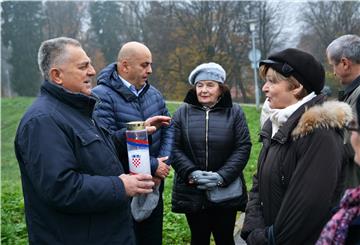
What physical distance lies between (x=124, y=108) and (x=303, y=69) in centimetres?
153

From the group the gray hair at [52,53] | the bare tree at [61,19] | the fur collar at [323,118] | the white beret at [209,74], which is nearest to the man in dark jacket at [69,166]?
the gray hair at [52,53]

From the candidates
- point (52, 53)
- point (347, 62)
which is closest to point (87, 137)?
point (52, 53)

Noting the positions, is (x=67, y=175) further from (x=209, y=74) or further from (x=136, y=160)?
(x=209, y=74)

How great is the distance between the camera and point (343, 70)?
13.7 feet

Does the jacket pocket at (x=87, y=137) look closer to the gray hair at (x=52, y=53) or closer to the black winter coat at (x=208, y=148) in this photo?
the gray hair at (x=52, y=53)

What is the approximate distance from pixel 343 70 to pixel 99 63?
1439 inches

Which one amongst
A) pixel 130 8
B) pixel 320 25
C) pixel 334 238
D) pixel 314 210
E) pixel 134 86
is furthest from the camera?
pixel 130 8

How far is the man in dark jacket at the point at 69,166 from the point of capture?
90.9 inches

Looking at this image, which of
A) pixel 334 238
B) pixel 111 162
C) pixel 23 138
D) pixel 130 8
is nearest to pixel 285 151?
pixel 334 238

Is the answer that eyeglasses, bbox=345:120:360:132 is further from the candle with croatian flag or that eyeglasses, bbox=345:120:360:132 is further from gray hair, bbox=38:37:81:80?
gray hair, bbox=38:37:81:80

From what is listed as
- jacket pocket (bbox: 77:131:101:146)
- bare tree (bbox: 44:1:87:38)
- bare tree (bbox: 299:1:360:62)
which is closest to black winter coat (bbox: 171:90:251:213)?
jacket pocket (bbox: 77:131:101:146)

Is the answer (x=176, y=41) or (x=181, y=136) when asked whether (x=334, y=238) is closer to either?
(x=181, y=136)

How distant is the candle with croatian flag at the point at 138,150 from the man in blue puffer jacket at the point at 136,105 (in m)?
0.55

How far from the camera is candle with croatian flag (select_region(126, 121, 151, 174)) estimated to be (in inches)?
107
